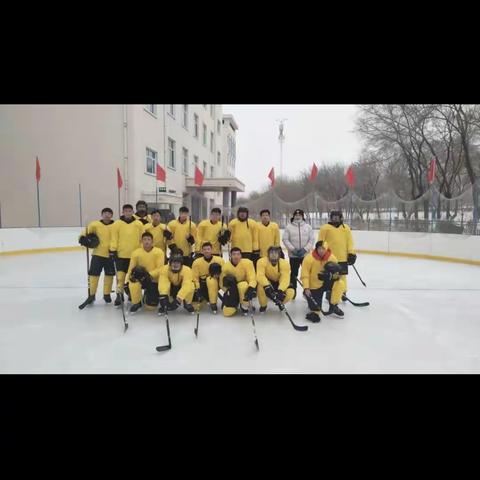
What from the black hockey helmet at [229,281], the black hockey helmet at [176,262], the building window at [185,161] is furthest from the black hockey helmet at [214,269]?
the building window at [185,161]

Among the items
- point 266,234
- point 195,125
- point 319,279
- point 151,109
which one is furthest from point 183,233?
point 195,125

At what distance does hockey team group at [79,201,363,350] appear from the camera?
3.84 m

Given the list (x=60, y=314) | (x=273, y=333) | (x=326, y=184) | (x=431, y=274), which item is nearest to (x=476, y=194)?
(x=431, y=274)

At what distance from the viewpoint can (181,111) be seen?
A: 53.9 feet

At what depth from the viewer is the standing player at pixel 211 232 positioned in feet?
15.3

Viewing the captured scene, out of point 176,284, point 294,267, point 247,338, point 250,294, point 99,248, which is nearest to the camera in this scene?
point 247,338

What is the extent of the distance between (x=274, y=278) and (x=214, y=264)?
2.49 ft

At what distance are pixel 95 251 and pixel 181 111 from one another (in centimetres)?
1369

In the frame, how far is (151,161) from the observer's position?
13.5 meters

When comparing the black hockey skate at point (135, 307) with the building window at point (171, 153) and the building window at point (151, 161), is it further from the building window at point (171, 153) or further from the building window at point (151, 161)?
the building window at point (171, 153)

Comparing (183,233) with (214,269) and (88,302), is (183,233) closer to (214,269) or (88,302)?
(214,269)

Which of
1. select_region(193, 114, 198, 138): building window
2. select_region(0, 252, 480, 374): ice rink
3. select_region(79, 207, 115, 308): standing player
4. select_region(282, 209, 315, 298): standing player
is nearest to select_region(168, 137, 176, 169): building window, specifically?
select_region(193, 114, 198, 138): building window

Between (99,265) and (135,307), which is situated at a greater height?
(99,265)

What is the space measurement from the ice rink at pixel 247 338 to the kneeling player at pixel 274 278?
238 mm
